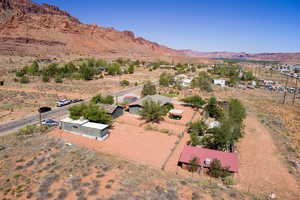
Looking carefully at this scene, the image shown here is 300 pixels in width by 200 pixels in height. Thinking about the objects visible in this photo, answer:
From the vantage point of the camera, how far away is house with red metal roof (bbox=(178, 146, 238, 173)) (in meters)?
17.9

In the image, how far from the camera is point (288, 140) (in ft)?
88.2

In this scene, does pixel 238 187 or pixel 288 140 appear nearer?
pixel 238 187

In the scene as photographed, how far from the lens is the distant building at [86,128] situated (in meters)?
23.8

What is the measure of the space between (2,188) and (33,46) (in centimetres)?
12859

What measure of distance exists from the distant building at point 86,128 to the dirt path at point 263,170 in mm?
16002

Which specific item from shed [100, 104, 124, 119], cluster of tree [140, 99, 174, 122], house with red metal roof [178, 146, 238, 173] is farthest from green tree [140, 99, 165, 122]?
house with red metal roof [178, 146, 238, 173]

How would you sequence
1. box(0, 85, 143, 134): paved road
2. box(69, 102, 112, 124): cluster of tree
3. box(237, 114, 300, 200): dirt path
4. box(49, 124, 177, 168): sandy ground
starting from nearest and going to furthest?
box(237, 114, 300, 200): dirt path, box(49, 124, 177, 168): sandy ground, box(0, 85, 143, 134): paved road, box(69, 102, 112, 124): cluster of tree

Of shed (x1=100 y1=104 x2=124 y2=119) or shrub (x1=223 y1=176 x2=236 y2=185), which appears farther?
shed (x1=100 y1=104 x2=124 y2=119)

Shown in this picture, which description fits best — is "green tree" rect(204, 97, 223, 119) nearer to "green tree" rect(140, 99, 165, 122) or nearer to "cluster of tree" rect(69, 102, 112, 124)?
"green tree" rect(140, 99, 165, 122)

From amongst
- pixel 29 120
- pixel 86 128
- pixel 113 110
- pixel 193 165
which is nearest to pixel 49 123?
pixel 29 120

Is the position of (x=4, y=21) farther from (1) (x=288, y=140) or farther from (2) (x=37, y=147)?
(1) (x=288, y=140)

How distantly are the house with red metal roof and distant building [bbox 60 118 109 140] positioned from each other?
1042cm

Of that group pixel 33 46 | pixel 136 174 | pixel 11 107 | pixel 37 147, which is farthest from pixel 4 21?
pixel 136 174

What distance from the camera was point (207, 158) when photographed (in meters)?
18.8
